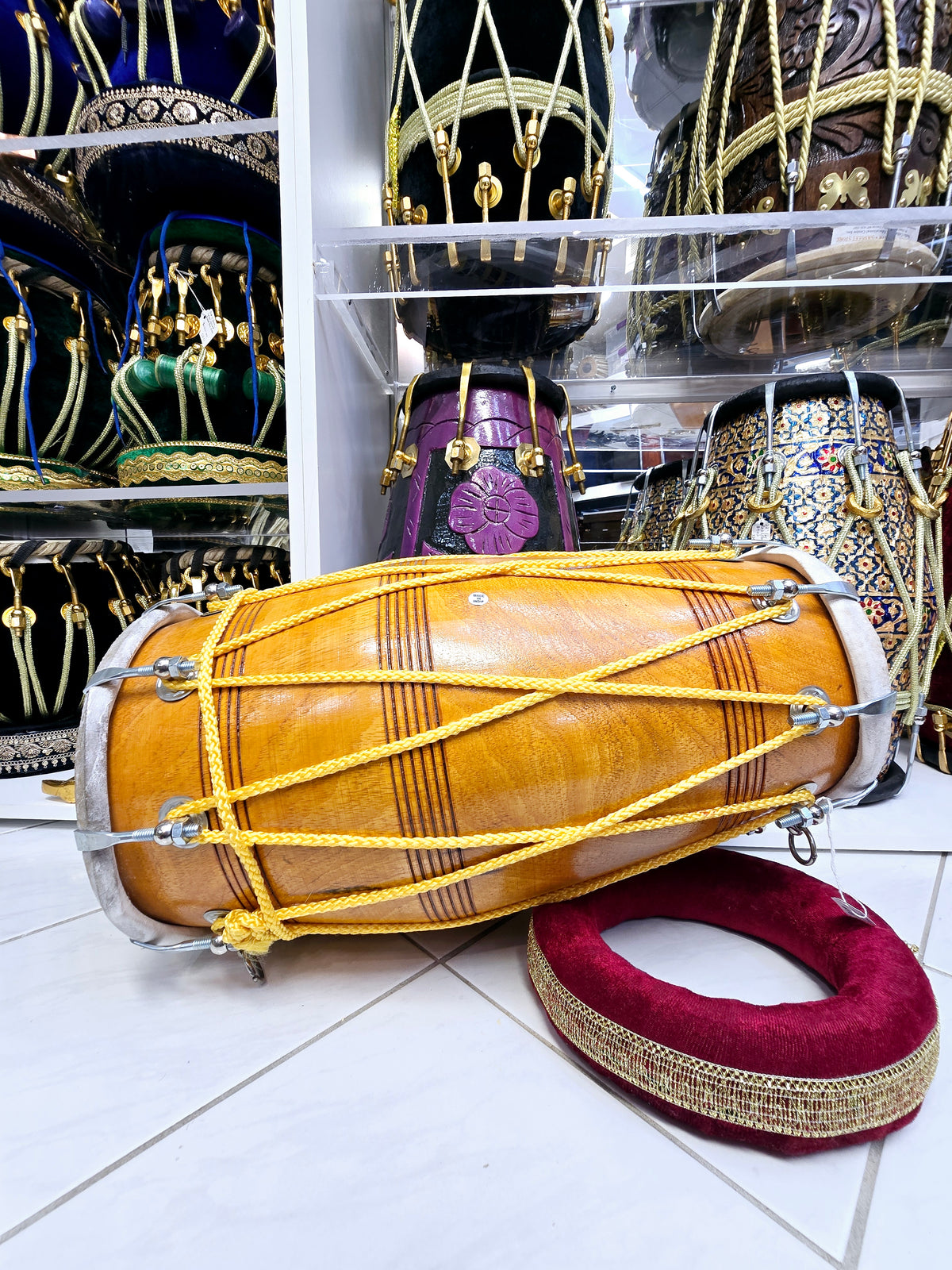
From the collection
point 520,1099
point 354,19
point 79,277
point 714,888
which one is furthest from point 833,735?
point 79,277

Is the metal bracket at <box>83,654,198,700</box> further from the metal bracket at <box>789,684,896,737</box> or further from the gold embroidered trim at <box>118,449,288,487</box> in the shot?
the gold embroidered trim at <box>118,449,288,487</box>

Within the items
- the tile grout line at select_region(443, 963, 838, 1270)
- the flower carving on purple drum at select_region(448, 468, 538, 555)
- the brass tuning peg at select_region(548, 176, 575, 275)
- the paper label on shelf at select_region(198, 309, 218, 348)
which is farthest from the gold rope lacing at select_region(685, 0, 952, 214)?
the tile grout line at select_region(443, 963, 838, 1270)

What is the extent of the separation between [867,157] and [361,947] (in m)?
1.13

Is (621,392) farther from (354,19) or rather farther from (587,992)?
(587,992)

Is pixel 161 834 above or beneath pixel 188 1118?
above

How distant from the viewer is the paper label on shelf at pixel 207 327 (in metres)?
0.90

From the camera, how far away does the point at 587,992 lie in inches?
15.7

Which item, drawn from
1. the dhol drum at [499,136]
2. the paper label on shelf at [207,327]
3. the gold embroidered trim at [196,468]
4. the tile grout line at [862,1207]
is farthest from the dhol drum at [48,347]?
the tile grout line at [862,1207]

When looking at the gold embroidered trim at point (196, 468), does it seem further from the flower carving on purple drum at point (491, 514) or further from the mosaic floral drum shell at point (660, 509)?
the mosaic floral drum shell at point (660, 509)

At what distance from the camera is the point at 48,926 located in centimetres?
58

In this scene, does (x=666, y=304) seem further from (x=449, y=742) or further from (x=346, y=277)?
(x=449, y=742)

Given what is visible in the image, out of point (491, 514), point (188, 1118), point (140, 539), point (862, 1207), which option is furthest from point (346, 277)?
point (862, 1207)

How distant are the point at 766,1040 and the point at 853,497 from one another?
Answer: 26.5 inches

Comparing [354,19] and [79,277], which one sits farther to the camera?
[79,277]
